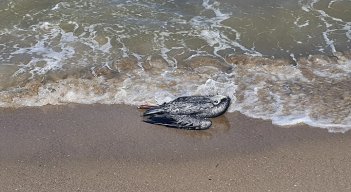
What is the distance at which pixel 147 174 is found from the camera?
786cm

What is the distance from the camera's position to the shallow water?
1005 centimetres

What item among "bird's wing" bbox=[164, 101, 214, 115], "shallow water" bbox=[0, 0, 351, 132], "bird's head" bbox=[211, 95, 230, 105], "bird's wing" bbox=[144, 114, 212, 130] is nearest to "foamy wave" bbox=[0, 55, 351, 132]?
"shallow water" bbox=[0, 0, 351, 132]

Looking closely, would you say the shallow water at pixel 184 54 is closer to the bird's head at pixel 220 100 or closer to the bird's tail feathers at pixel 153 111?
the bird's head at pixel 220 100

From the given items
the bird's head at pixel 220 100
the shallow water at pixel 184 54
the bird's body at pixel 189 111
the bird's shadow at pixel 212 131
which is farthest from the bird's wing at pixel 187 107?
the shallow water at pixel 184 54

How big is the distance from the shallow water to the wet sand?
0.54m

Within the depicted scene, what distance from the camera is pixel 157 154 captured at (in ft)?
27.5

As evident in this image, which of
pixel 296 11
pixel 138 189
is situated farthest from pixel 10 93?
pixel 296 11

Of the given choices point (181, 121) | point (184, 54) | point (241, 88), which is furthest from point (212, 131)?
point (184, 54)

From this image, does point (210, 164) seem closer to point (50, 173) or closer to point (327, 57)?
point (50, 173)

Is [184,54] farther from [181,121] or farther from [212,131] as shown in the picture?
[212,131]

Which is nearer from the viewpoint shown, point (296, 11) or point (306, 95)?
point (306, 95)

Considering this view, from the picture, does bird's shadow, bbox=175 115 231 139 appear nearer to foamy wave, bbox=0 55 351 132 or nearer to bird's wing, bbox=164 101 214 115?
bird's wing, bbox=164 101 214 115

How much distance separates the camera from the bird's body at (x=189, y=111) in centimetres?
904

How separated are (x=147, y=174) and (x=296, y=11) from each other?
8.34m
